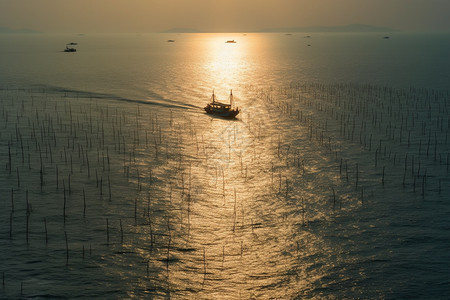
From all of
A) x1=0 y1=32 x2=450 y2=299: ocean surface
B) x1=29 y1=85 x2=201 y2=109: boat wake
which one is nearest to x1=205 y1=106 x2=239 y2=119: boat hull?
x1=0 y1=32 x2=450 y2=299: ocean surface

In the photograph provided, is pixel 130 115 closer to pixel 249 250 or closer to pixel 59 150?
pixel 59 150

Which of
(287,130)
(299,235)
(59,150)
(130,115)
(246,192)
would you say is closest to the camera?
(299,235)

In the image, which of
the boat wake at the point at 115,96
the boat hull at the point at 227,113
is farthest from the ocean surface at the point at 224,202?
the boat wake at the point at 115,96

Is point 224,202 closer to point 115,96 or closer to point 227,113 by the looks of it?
point 227,113

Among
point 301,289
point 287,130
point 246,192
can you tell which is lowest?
point 301,289

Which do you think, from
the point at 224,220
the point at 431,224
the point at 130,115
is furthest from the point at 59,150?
the point at 431,224

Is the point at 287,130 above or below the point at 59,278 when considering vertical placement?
above

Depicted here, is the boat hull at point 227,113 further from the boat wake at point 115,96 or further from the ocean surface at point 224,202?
the boat wake at point 115,96

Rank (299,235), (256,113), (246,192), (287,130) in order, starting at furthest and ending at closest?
(256,113) < (287,130) < (246,192) < (299,235)

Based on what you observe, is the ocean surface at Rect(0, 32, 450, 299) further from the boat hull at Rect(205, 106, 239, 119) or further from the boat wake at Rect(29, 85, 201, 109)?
the boat wake at Rect(29, 85, 201, 109)
